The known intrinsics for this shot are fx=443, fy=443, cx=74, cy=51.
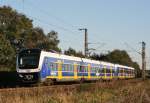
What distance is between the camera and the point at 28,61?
33406 millimetres

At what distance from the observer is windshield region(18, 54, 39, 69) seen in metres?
33.0

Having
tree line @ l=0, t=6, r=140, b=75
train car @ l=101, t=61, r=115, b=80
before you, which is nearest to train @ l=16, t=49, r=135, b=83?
train car @ l=101, t=61, r=115, b=80

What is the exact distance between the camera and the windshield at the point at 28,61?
33031mm

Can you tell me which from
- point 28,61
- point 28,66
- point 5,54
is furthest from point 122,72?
point 28,66

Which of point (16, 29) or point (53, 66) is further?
point (16, 29)

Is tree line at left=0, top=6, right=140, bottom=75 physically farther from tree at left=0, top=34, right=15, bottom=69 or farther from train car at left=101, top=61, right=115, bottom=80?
train car at left=101, top=61, right=115, bottom=80

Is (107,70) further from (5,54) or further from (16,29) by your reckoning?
(16,29)

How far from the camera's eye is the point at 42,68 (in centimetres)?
3300

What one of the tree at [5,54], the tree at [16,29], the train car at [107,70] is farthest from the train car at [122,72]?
the tree at [16,29]

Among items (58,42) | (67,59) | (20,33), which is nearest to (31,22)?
(20,33)

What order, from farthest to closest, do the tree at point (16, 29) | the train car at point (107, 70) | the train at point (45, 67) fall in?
the tree at point (16, 29), the train car at point (107, 70), the train at point (45, 67)

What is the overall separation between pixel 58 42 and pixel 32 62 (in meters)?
52.7

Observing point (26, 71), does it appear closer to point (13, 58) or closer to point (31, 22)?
point (13, 58)

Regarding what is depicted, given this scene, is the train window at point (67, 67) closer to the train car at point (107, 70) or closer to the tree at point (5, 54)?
the train car at point (107, 70)
